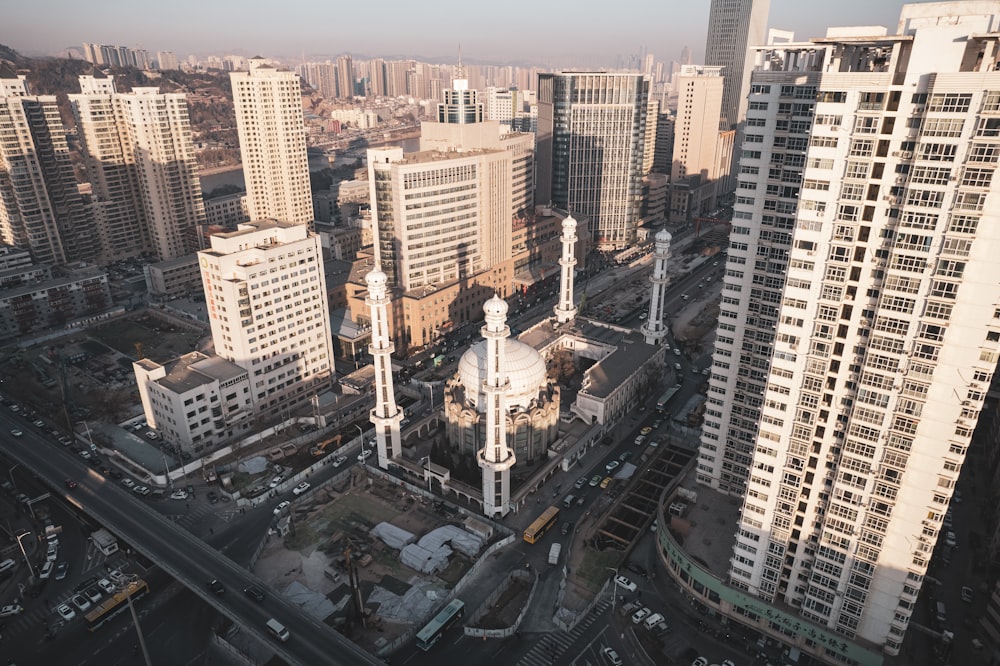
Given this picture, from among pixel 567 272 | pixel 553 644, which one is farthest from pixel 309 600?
pixel 567 272

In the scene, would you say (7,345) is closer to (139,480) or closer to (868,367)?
(139,480)

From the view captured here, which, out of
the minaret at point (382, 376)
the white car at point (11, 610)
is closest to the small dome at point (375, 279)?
the minaret at point (382, 376)

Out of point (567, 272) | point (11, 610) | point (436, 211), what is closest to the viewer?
point (11, 610)

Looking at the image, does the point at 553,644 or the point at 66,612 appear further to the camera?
the point at 66,612

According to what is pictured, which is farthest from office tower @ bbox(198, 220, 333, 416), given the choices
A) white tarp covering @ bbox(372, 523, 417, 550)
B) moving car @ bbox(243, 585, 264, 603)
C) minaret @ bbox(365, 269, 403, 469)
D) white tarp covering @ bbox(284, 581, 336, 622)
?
moving car @ bbox(243, 585, 264, 603)

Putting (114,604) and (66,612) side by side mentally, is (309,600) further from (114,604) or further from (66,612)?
(66,612)

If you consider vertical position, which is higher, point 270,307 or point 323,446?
point 270,307

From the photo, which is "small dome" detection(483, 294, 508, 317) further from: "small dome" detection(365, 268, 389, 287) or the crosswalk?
the crosswalk
